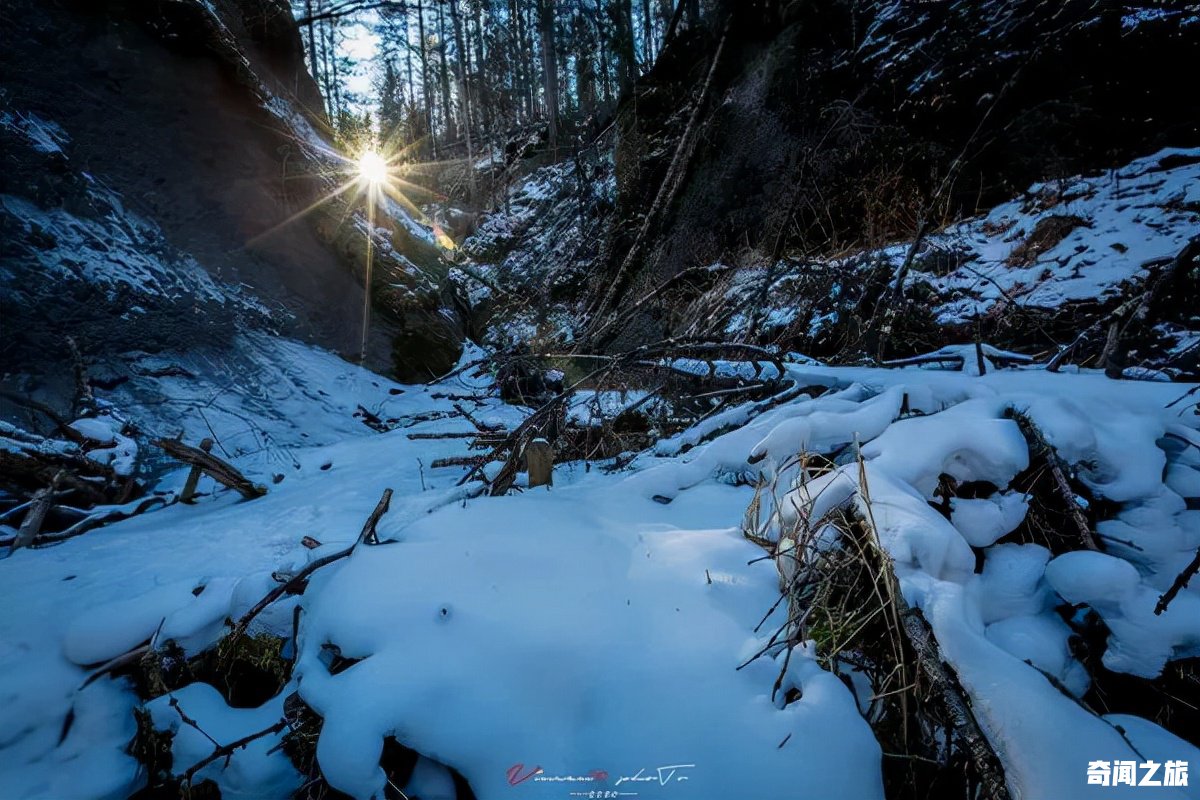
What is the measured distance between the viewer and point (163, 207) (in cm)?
557

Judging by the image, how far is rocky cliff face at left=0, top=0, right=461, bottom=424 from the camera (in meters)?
4.30

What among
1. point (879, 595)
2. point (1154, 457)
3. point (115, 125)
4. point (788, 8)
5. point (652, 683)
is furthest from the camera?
point (788, 8)

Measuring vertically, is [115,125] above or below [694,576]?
above

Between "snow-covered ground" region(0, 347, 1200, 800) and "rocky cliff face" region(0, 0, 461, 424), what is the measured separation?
3390mm

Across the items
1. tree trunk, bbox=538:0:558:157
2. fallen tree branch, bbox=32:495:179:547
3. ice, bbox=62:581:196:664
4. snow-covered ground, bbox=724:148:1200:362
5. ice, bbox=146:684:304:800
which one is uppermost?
tree trunk, bbox=538:0:558:157

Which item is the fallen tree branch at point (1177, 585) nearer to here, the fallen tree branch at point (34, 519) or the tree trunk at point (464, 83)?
the fallen tree branch at point (34, 519)

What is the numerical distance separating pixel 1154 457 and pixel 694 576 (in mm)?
1398

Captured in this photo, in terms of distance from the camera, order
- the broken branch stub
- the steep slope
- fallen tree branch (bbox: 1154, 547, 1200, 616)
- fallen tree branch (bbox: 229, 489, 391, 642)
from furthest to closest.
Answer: the steep slope → the broken branch stub → fallen tree branch (bbox: 229, 489, 391, 642) → fallen tree branch (bbox: 1154, 547, 1200, 616)

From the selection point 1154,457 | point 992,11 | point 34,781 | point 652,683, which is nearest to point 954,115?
point 992,11

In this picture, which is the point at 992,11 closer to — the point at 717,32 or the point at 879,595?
the point at 717,32

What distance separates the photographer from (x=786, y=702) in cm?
118

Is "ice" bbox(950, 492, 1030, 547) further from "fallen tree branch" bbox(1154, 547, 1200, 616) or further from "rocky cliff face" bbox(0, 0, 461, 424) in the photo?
"rocky cliff face" bbox(0, 0, 461, 424)

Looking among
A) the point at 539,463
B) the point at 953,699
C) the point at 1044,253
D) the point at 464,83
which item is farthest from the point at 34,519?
the point at 464,83

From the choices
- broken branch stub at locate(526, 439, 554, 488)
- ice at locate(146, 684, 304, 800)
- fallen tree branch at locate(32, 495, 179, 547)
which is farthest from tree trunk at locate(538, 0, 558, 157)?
ice at locate(146, 684, 304, 800)
